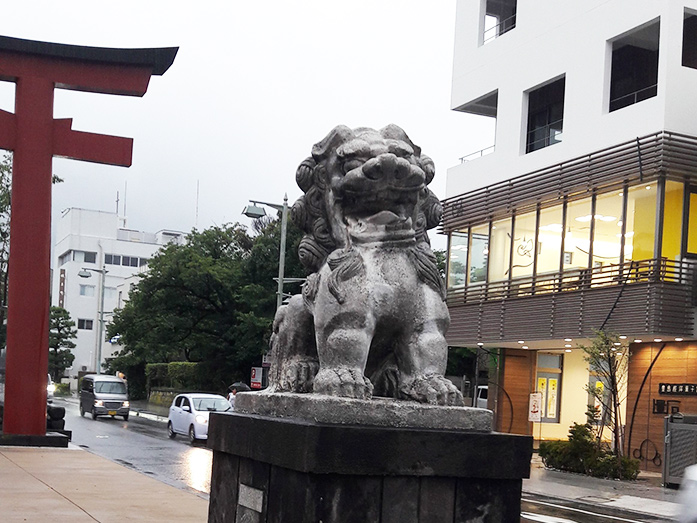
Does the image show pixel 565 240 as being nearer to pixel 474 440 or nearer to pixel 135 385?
pixel 474 440

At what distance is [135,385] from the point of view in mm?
62906

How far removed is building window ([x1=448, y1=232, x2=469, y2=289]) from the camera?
31.6m

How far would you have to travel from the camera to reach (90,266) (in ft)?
306

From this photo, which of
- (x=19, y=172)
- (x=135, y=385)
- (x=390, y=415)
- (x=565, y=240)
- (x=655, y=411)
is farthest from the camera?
(x=135, y=385)

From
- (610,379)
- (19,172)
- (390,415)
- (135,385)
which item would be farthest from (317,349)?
(135,385)

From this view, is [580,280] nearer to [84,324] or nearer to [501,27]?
[501,27]

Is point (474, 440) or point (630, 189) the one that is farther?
point (630, 189)

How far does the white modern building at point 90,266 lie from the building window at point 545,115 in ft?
212

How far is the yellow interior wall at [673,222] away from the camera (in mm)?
23609

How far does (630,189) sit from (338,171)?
20951mm

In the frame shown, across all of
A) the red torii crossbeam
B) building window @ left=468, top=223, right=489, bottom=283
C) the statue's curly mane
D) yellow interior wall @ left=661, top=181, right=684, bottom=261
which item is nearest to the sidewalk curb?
yellow interior wall @ left=661, top=181, right=684, bottom=261

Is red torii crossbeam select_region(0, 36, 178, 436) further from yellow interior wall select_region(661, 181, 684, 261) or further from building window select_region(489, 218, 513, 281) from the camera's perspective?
building window select_region(489, 218, 513, 281)

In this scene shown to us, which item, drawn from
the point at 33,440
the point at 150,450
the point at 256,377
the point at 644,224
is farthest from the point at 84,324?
the point at 33,440

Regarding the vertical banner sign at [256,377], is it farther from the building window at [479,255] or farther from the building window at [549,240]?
the building window at [549,240]
